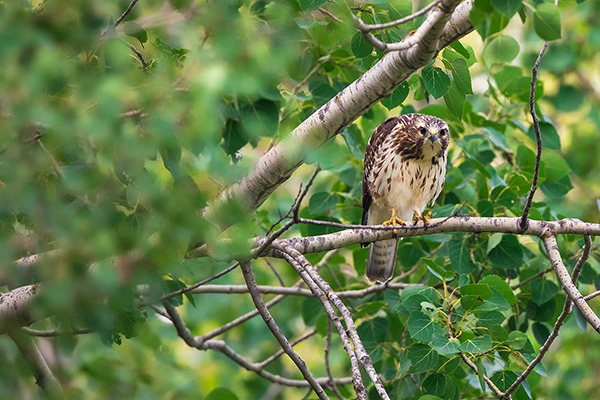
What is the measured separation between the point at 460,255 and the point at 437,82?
3.77ft

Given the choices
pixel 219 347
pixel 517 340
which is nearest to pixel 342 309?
pixel 517 340

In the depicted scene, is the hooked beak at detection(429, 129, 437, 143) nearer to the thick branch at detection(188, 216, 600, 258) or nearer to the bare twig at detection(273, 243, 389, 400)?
the thick branch at detection(188, 216, 600, 258)

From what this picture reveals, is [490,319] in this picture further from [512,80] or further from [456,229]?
[512,80]

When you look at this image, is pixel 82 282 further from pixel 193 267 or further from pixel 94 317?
pixel 193 267

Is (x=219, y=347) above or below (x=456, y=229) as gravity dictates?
below

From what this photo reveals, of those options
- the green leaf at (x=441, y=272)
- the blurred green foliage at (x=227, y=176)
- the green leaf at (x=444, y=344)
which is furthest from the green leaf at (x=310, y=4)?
the green leaf at (x=444, y=344)

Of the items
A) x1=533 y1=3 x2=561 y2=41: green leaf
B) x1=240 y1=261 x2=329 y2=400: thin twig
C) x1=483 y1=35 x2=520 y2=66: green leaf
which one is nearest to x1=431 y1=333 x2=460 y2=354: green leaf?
x1=240 y1=261 x2=329 y2=400: thin twig

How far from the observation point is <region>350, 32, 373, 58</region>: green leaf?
2.84m

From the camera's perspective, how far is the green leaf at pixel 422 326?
2.62 metres

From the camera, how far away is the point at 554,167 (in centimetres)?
399

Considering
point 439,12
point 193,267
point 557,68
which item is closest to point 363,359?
point 193,267

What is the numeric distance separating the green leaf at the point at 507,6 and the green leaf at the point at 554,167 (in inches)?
90.0

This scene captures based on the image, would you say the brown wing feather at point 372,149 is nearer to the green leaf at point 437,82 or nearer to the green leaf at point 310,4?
the green leaf at point 437,82

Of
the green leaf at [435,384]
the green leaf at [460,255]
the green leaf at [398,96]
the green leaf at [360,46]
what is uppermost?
the green leaf at [360,46]
